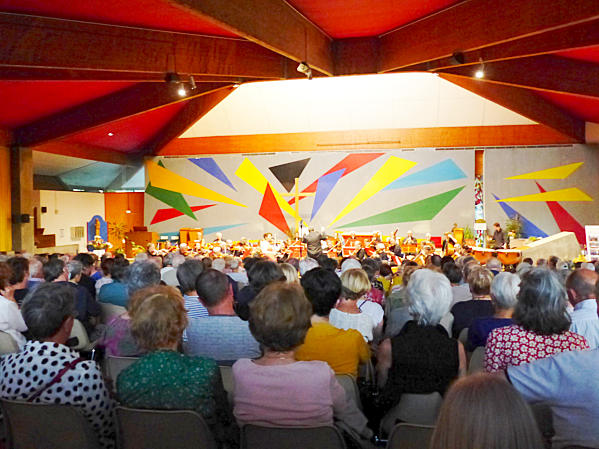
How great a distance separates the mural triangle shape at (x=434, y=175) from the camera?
50.8 feet

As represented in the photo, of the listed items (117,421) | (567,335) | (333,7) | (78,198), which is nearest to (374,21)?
(333,7)

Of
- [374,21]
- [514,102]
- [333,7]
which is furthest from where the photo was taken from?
[514,102]

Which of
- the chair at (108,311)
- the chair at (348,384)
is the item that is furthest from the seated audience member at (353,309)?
the chair at (108,311)

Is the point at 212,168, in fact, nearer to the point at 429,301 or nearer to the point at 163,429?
the point at 429,301

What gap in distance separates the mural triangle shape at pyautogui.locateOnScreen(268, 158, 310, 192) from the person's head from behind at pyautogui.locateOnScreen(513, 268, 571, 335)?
14.1m

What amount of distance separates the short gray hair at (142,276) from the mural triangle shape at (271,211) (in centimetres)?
1258

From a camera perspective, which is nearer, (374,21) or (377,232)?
(374,21)

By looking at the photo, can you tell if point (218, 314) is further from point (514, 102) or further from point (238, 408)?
point (514, 102)

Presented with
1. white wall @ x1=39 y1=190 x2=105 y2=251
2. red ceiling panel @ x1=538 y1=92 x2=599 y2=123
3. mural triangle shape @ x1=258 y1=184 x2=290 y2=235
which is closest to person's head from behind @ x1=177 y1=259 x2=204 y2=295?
red ceiling panel @ x1=538 y1=92 x2=599 y2=123

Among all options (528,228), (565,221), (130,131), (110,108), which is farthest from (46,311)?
(565,221)

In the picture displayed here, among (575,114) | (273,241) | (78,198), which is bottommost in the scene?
(273,241)

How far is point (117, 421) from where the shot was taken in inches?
86.4

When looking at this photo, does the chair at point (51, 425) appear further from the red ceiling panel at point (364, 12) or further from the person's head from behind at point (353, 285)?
the red ceiling panel at point (364, 12)

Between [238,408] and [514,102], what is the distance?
13.2 meters
